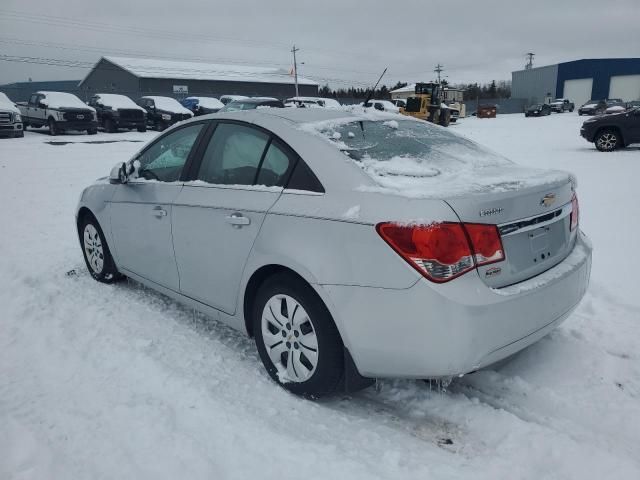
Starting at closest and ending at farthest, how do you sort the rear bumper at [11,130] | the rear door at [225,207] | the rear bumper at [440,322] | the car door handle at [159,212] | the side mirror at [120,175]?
the rear bumper at [440,322] < the rear door at [225,207] < the car door handle at [159,212] < the side mirror at [120,175] < the rear bumper at [11,130]

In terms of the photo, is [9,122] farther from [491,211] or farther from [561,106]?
[561,106]

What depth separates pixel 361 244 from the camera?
2439 millimetres

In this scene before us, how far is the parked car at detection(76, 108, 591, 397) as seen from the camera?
2.33 m

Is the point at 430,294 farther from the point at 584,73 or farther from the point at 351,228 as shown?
the point at 584,73

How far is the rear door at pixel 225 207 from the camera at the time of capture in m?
3.02

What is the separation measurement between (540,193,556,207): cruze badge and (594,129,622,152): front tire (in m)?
14.2

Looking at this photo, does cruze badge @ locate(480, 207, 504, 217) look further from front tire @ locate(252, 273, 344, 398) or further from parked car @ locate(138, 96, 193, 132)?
parked car @ locate(138, 96, 193, 132)

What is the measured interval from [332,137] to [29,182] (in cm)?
975

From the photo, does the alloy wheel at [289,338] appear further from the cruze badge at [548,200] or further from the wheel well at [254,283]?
the cruze badge at [548,200]

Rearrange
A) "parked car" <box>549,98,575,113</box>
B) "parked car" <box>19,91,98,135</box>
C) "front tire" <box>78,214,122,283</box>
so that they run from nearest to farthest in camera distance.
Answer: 1. "front tire" <box>78,214,122,283</box>
2. "parked car" <box>19,91,98,135</box>
3. "parked car" <box>549,98,575,113</box>

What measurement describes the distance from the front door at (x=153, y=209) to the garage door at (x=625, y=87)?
6878 centimetres

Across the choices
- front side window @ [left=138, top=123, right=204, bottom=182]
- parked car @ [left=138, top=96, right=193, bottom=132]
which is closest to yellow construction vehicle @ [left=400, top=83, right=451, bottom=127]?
parked car @ [left=138, top=96, right=193, bottom=132]

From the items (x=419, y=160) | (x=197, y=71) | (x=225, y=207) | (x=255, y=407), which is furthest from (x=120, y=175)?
(x=197, y=71)

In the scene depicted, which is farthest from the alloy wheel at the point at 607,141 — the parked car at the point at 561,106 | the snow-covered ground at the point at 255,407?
the parked car at the point at 561,106
